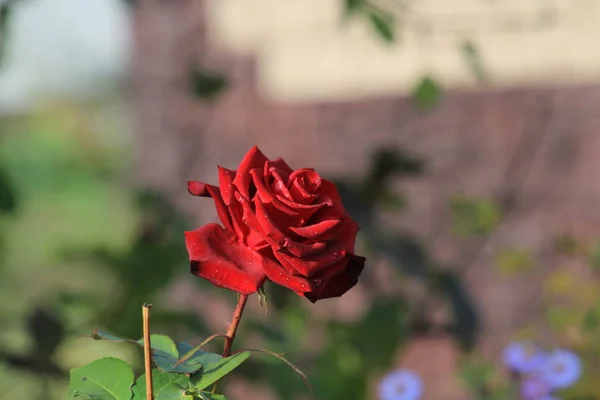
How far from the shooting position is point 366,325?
1.69 metres

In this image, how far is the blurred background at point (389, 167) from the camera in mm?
1738

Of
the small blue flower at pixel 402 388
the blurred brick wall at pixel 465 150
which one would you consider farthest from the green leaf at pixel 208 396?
the blurred brick wall at pixel 465 150

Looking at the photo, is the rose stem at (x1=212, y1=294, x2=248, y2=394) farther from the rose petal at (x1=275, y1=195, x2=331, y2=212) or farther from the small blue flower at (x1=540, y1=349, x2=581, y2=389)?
the small blue flower at (x1=540, y1=349, x2=581, y2=389)

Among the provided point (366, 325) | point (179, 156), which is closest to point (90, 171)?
point (179, 156)

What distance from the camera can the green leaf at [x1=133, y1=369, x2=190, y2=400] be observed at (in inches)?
25.4

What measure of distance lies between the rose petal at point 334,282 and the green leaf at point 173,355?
0.10 meters

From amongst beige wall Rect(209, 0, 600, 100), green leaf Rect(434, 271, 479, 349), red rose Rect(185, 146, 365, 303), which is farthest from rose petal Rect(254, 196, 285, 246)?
beige wall Rect(209, 0, 600, 100)

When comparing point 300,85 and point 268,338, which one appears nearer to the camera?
point 268,338

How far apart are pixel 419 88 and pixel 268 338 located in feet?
1.72

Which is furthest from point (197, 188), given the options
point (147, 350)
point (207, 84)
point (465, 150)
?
point (465, 150)

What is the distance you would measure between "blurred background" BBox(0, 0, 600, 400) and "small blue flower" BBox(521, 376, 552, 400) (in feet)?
1.13

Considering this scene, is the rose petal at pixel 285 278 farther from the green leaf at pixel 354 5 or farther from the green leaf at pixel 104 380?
the green leaf at pixel 354 5

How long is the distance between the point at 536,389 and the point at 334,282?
768 millimetres

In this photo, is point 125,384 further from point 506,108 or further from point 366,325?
point 506,108
